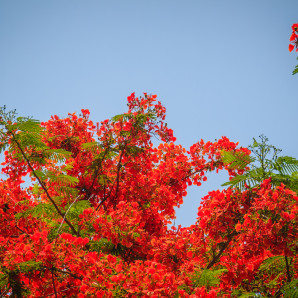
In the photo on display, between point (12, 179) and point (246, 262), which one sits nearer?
point (246, 262)

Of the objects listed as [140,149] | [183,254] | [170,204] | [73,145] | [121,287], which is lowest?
[121,287]

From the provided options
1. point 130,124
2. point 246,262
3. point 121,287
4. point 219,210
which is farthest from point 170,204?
point 121,287

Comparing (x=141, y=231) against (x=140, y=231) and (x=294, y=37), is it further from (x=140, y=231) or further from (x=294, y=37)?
(x=294, y=37)

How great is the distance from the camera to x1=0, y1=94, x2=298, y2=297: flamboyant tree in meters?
3.76

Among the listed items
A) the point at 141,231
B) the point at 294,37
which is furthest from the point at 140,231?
the point at 294,37

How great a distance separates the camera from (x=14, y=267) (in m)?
Answer: 3.86

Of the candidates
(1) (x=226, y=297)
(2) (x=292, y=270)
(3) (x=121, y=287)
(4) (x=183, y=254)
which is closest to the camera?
(3) (x=121, y=287)

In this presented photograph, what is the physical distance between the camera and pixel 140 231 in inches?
216

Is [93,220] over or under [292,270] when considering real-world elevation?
over

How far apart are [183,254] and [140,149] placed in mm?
2343

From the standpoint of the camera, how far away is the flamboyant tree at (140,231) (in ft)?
12.3

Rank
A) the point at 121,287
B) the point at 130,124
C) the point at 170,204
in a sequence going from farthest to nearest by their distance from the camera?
1. the point at 170,204
2. the point at 130,124
3. the point at 121,287

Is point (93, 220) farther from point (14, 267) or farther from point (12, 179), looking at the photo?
point (12, 179)

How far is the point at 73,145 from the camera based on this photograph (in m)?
8.59
